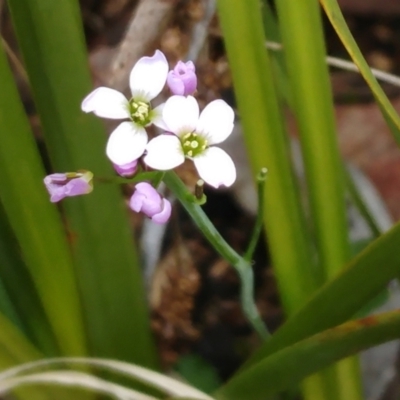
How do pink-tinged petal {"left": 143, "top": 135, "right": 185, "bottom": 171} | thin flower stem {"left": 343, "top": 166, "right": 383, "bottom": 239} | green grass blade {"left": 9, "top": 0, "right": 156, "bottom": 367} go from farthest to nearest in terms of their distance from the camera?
thin flower stem {"left": 343, "top": 166, "right": 383, "bottom": 239} → green grass blade {"left": 9, "top": 0, "right": 156, "bottom": 367} → pink-tinged petal {"left": 143, "top": 135, "right": 185, "bottom": 171}

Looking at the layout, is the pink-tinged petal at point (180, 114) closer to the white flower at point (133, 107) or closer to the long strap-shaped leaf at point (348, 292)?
the white flower at point (133, 107)

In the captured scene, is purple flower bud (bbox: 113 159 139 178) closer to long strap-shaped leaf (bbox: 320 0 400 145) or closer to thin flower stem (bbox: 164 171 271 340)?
thin flower stem (bbox: 164 171 271 340)

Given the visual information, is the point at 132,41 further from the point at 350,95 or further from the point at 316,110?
the point at 350,95

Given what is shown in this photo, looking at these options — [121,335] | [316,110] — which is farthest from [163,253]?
[316,110]

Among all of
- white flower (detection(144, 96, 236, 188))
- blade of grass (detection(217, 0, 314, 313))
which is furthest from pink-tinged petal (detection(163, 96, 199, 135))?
blade of grass (detection(217, 0, 314, 313))

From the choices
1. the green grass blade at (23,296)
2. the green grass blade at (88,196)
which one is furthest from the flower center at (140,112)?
the green grass blade at (23,296)

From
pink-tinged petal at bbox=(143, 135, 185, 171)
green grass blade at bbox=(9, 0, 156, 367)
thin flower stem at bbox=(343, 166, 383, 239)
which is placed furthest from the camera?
thin flower stem at bbox=(343, 166, 383, 239)

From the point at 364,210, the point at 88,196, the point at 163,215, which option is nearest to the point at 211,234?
the point at 163,215
